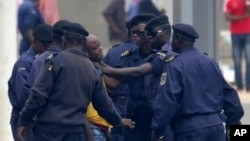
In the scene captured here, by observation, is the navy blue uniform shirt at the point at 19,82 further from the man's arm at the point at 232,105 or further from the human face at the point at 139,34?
the man's arm at the point at 232,105

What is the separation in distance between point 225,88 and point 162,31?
793 mm

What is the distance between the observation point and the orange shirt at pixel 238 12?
16375 millimetres

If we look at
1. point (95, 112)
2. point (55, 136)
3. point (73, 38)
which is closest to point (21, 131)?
point (55, 136)

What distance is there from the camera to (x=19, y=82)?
11172 millimetres

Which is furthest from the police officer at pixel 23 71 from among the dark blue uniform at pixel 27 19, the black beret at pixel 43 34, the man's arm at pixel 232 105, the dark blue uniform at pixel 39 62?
the dark blue uniform at pixel 27 19

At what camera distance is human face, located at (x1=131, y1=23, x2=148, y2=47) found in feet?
37.7

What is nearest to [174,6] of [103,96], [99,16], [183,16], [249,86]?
[183,16]

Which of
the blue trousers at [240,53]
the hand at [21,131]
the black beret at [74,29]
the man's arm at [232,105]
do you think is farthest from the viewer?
the blue trousers at [240,53]

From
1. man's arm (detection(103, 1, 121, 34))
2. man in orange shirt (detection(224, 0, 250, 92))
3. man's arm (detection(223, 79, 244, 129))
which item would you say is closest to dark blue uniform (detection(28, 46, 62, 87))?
man's arm (detection(223, 79, 244, 129))

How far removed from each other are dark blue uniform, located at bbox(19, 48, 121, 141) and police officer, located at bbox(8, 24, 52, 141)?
0.95 metres

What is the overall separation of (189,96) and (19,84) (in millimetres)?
1589

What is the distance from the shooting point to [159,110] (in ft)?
34.8

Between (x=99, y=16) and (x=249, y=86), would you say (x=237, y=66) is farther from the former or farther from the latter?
(x=99, y=16)

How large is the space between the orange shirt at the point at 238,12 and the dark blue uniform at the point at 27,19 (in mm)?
2598
